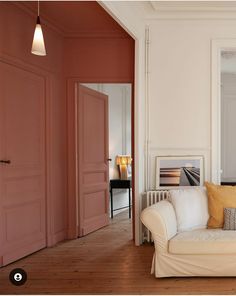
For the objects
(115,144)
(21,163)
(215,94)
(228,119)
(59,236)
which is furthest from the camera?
(228,119)

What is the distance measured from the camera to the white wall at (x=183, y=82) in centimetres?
443

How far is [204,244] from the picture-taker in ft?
10.2

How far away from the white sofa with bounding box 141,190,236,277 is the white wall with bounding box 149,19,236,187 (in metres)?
1.37

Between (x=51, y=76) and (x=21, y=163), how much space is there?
4.28ft

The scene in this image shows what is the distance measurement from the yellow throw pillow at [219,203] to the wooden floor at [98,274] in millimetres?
626

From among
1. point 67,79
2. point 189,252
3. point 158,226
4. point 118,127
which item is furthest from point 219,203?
point 118,127

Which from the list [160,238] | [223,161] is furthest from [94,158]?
[223,161]

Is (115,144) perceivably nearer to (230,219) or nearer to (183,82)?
A: (183,82)

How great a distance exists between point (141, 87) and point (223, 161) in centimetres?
358

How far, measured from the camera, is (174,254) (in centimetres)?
313

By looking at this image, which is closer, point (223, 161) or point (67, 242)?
point (67, 242)

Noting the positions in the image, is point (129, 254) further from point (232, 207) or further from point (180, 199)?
point (232, 207)

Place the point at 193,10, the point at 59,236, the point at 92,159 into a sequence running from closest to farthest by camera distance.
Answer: the point at 193,10 → the point at 59,236 → the point at 92,159

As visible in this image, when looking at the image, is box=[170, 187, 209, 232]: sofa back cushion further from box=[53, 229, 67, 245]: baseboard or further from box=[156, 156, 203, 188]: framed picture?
box=[53, 229, 67, 245]: baseboard
